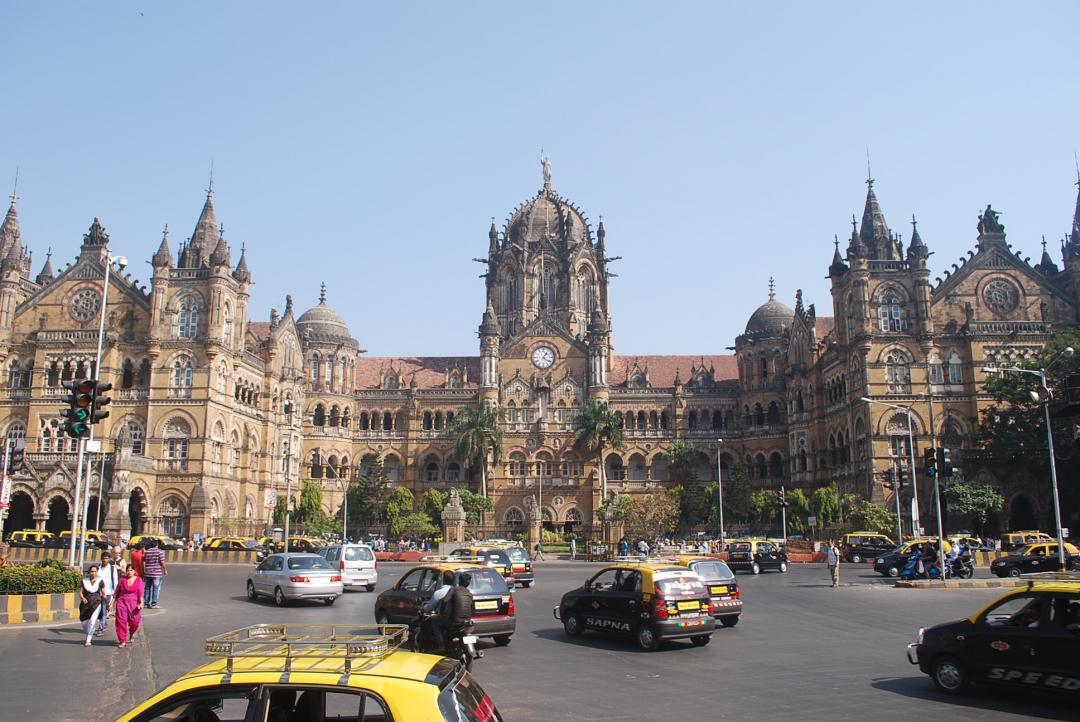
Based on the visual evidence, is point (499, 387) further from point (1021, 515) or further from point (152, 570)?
point (152, 570)

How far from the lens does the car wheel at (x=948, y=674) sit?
485 inches

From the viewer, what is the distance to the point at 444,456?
77.3 meters

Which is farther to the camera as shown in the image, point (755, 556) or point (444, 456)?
point (444, 456)

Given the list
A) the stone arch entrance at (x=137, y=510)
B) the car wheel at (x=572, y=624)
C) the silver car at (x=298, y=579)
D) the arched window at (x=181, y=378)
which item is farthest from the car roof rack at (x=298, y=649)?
the arched window at (x=181, y=378)

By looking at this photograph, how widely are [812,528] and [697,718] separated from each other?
159ft

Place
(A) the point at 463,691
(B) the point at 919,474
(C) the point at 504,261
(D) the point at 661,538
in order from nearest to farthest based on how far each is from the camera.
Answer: (A) the point at 463,691
(B) the point at 919,474
(D) the point at 661,538
(C) the point at 504,261

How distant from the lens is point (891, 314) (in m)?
59.4

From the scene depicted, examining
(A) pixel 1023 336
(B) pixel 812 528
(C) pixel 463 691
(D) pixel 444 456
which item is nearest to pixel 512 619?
(C) pixel 463 691

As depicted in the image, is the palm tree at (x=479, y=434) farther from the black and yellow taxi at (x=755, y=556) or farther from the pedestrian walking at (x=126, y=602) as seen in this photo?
the pedestrian walking at (x=126, y=602)

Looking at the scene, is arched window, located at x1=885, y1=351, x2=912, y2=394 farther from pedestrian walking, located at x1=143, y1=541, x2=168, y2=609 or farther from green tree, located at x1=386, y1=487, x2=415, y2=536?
pedestrian walking, located at x1=143, y1=541, x2=168, y2=609

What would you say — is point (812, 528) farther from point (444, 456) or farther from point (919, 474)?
point (444, 456)

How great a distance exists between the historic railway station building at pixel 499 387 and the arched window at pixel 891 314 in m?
0.20

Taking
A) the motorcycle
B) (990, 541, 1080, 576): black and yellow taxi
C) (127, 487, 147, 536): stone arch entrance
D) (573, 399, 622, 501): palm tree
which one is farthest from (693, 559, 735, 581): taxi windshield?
(573, 399, 622, 501): palm tree

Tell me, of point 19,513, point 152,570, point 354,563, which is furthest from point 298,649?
point 19,513
